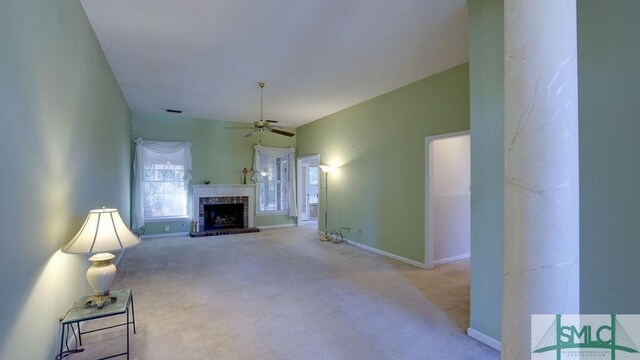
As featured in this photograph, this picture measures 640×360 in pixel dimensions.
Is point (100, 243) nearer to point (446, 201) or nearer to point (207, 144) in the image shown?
point (446, 201)

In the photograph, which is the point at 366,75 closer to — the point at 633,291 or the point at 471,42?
the point at 471,42

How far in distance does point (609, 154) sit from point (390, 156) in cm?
331

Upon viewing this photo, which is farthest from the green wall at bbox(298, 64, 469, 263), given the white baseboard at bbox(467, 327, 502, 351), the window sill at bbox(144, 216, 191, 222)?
the window sill at bbox(144, 216, 191, 222)

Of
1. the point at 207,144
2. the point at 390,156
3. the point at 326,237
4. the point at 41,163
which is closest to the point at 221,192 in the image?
the point at 207,144

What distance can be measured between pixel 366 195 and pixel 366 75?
2290 mm

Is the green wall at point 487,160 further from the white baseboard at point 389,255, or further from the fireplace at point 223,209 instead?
the fireplace at point 223,209

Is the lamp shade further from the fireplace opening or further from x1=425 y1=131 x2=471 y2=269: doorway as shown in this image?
the fireplace opening

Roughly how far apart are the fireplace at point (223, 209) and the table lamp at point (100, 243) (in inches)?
186

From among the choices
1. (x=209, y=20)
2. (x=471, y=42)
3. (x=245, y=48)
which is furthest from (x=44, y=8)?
(x=471, y=42)

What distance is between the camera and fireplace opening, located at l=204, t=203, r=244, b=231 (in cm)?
712

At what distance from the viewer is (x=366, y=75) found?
4125 mm

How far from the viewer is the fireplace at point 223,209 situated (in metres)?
6.92

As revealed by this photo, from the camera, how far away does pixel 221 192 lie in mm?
7191

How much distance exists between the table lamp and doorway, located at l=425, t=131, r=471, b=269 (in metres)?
3.75
